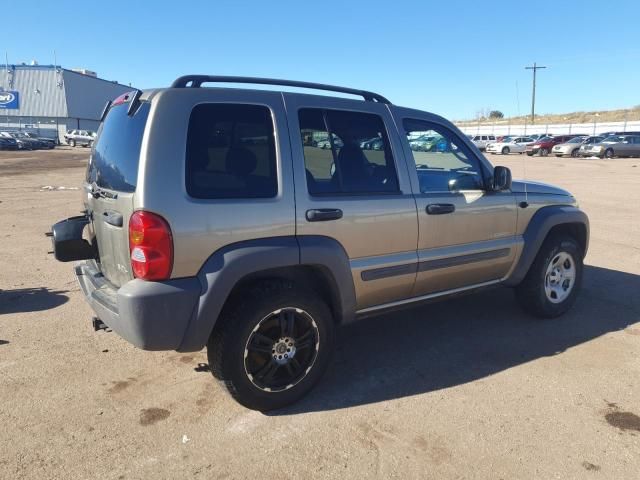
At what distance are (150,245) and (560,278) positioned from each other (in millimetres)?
3864

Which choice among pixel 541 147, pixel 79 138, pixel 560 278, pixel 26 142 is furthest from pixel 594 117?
pixel 560 278

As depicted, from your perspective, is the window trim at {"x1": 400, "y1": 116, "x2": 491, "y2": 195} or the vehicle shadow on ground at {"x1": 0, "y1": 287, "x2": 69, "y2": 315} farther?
the vehicle shadow on ground at {"x1": 0, "y1": 287, "x2": 69, "y2": 315}

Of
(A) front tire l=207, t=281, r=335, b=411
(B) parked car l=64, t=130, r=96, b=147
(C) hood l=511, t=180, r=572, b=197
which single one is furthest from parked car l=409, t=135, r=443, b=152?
(B) parked car l=64, t=130, r=96, b=147

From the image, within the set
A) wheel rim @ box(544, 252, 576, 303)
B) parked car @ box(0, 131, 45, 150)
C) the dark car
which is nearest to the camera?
wheel rim @ box(544, 252, 576, 303)

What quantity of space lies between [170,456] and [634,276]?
587 cm

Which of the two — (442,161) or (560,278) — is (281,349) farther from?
(560,278)

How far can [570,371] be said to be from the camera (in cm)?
379

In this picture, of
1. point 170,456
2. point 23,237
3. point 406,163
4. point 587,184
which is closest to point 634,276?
point 406,163

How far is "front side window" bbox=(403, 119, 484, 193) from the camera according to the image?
3918 mm

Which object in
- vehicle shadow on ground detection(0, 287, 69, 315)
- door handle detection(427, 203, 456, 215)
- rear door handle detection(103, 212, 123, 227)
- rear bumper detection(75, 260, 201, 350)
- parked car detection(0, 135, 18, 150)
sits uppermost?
parked car detection(0, 135, 18, 150)

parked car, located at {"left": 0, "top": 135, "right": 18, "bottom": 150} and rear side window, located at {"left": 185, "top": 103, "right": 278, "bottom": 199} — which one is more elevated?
parked car, located at {"left": 0, "top": 135, "right": 18, "bottom": 150}

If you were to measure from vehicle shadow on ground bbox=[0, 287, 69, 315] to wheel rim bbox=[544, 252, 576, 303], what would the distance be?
471 cm

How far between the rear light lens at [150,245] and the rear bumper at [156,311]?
0.07 m

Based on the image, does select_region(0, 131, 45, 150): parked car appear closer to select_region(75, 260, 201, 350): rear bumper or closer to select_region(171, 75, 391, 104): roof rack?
select_region(171, 75, 391, 104): roof rack
